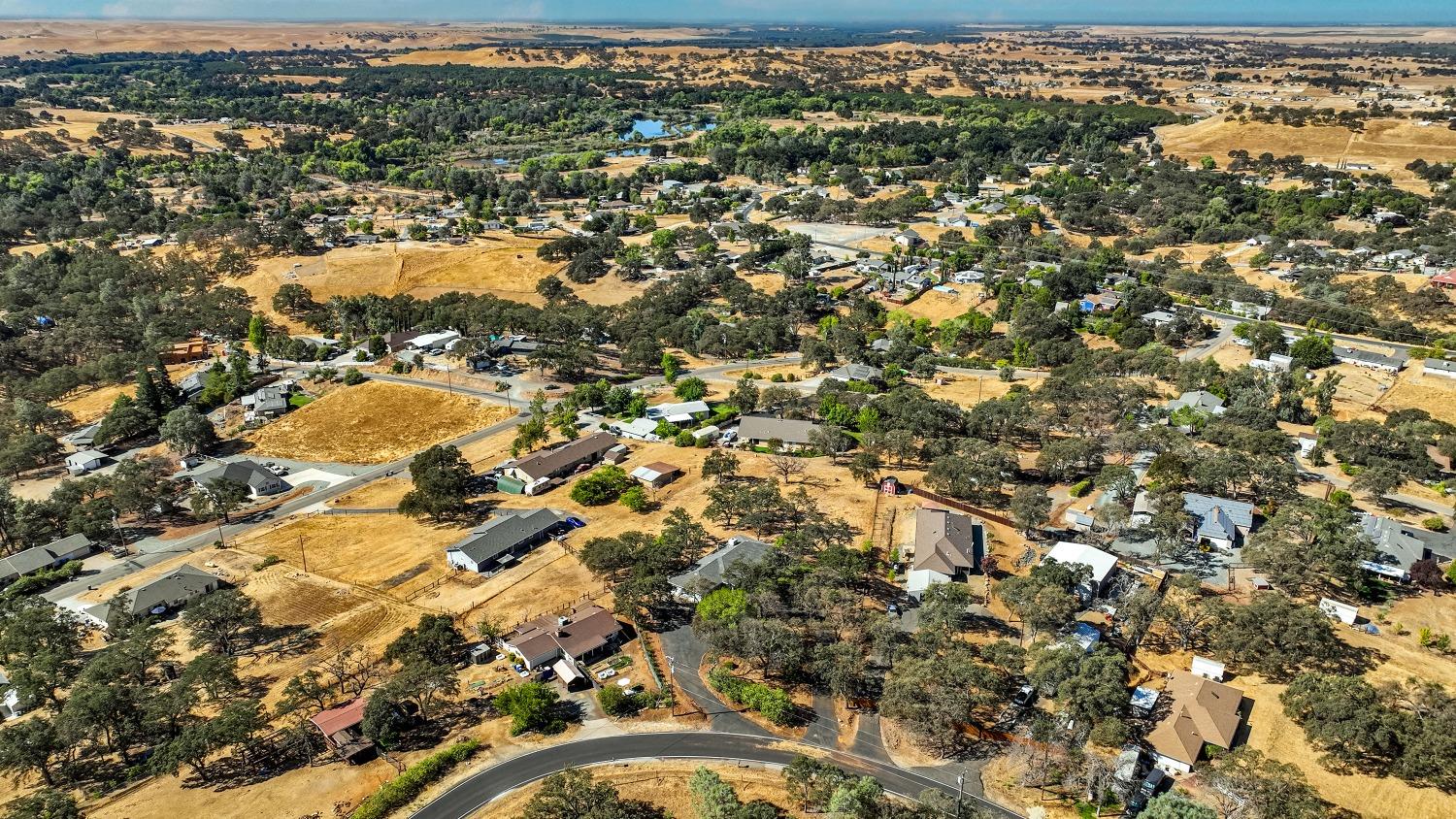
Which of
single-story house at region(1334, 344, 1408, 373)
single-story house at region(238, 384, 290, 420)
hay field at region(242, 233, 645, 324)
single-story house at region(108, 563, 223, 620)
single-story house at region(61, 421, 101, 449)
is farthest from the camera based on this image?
hay field at region(242, 233, 645, 324)

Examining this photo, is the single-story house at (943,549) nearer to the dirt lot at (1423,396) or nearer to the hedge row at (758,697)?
the hedge row at (758,697)

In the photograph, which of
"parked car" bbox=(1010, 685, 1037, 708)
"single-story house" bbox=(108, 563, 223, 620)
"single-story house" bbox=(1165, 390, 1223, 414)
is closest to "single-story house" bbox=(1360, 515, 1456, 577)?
→ "single-story house" bbox=(1165, 390, 1223, 414)

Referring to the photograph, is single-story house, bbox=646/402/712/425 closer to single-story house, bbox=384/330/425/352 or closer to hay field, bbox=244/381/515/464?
hay field, bbox=244/381/515/464

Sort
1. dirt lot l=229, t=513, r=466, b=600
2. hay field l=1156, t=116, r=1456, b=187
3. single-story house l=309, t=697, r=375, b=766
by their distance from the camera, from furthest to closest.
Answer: hay field l=1156, t=116, r=1456, b=187
dirt lot l=229, t=513, r=466, b=600
single-story house l=309, t=697, r=375, b=766

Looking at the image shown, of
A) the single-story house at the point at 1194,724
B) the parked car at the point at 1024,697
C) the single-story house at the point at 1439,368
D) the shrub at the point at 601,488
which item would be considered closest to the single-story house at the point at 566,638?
the shrub at the point at 601,488

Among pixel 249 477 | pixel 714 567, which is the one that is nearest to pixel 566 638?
pixel 714 567

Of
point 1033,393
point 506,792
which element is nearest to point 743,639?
point 506,792
